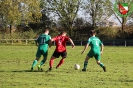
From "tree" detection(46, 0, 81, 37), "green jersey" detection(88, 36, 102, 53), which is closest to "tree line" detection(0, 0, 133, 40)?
"tree" detection(46, 0, 81, 37)

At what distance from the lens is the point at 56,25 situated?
68.6 metres

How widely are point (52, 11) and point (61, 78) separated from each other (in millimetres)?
57447

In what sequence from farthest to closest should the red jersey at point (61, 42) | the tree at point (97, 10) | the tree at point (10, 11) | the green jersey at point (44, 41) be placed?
the tree at point (97, 10), the tree at point (10, 11), the green jersey at point (44, 41), the red jersey at point (61, 42)

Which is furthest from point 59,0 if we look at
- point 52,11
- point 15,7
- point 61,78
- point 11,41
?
point 61,78

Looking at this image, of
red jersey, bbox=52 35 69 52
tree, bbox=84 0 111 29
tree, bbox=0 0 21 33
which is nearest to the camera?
red jersey, bbox=52 35 69 52

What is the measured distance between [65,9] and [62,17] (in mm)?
1915

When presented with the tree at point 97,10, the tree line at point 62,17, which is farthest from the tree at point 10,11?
the tree at point 97,10

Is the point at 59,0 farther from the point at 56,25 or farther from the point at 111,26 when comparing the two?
the point at 111,26

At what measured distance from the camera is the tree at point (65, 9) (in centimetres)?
6769

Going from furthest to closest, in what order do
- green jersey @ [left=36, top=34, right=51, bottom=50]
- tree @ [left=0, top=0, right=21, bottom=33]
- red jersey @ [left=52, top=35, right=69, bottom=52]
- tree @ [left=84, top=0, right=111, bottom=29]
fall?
tree @ [left=84, top=0, right=111, bottom=29] < tree @ [left=0, top=0, right=21, bottom=33] < green jersey @ [left=36, top=34, right=51, bottom=50] < red jersey @ [left=52, top=35, right=69, bottom=52]

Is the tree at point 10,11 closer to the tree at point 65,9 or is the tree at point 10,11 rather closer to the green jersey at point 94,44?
the tree at point 65,9

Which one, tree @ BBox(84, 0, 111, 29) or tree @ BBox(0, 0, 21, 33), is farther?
tree @ BBox(84, 0, 111, 29)

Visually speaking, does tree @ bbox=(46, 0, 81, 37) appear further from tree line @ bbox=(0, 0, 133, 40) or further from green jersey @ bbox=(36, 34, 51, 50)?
green jersey @ bbox=(36, 34, 51, 50)

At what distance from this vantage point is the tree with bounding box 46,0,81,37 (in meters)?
67.7
